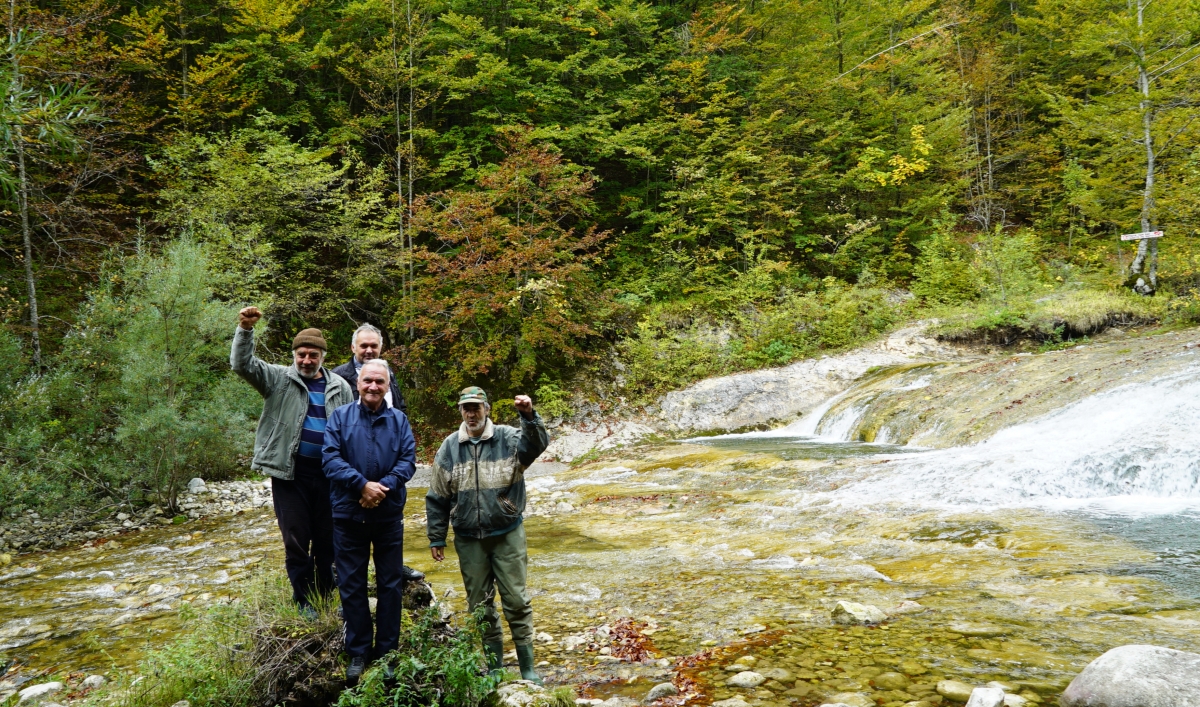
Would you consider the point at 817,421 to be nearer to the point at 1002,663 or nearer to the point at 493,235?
the point at 493,235

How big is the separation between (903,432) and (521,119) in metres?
13.4

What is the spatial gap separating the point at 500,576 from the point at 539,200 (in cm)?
1314

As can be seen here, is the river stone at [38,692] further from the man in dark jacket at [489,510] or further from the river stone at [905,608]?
the river stone at [905,608]

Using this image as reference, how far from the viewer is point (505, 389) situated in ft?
50.5

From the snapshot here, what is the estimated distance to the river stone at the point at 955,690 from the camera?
2822 mm

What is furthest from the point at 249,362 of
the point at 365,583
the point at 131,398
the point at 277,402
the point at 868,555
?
the point at 131,398

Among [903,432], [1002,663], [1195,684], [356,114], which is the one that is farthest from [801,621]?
[356,114]

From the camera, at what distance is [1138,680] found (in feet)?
8.29

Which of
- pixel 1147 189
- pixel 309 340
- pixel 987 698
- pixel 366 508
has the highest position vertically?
pixel 1147 189

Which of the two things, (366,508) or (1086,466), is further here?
(1086,466)

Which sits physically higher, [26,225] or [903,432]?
[26,225]

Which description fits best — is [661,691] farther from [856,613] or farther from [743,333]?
[743,333]

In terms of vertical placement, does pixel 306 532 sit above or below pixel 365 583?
above

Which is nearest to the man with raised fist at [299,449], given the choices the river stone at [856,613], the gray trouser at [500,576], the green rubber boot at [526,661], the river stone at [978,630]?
the gray trouser at [500,576]
